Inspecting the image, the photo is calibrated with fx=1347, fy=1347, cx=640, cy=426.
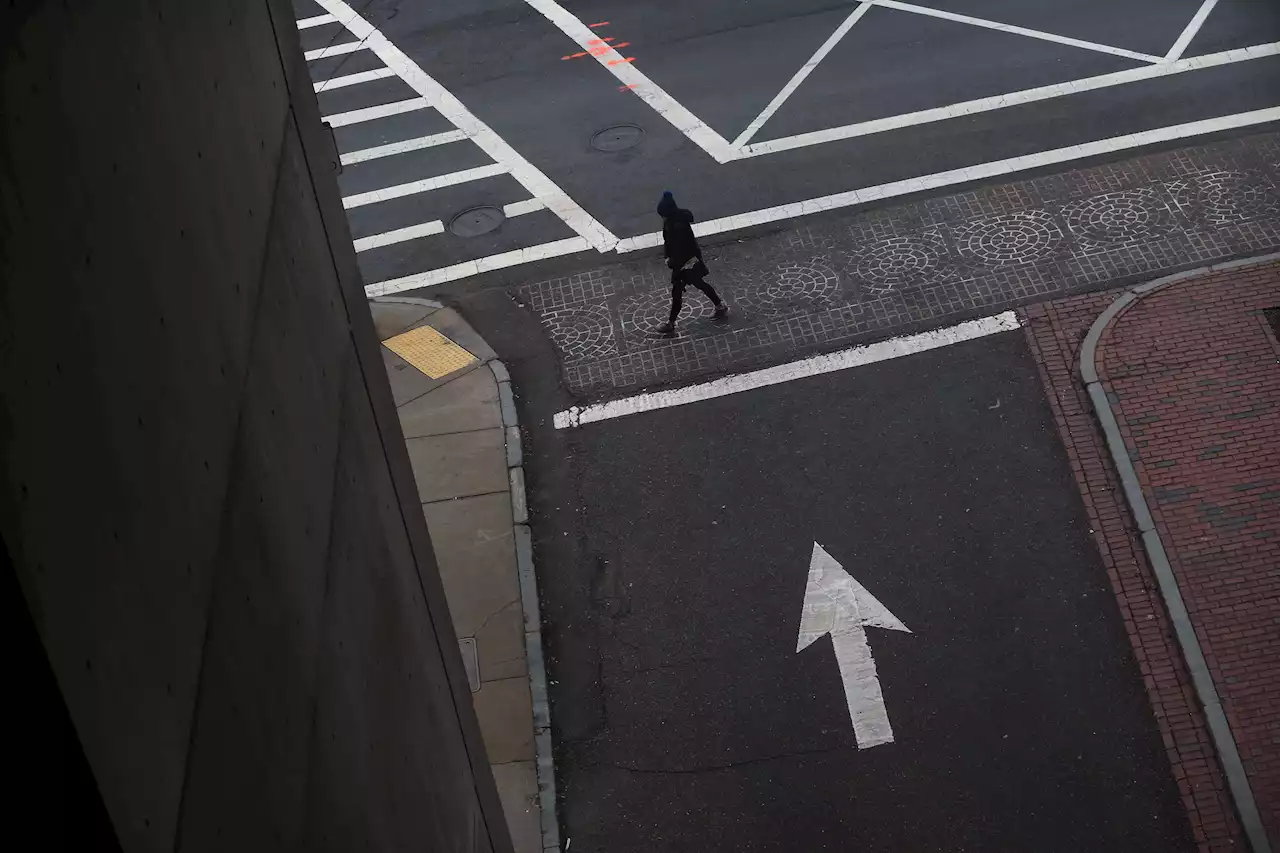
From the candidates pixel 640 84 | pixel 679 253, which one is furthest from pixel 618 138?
pixel 679 253

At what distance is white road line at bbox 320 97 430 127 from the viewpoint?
20547mm

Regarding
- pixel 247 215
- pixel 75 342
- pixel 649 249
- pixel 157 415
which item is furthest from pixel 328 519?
pixel 649 249

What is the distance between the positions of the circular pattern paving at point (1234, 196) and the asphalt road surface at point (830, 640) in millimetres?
3384

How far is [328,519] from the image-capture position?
5.62m

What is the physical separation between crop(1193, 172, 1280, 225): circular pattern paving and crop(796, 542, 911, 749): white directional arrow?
23.4 ft

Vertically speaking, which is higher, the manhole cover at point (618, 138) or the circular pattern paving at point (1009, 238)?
the manhole cover at point (618, 138)

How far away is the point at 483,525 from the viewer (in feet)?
45.7

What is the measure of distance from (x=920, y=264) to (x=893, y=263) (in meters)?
0.32

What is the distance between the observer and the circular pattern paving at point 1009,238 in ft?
52.7

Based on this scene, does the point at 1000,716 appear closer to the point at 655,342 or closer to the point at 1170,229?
the point at 655,342

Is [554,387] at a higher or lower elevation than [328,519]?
lower

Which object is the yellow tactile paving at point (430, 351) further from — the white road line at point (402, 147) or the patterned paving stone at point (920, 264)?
the white road line at point (402, 147)

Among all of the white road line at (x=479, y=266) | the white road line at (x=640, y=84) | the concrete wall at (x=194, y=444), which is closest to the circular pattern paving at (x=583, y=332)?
the white road line at (x=479, y=266)

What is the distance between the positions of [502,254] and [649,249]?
6.43 ft
